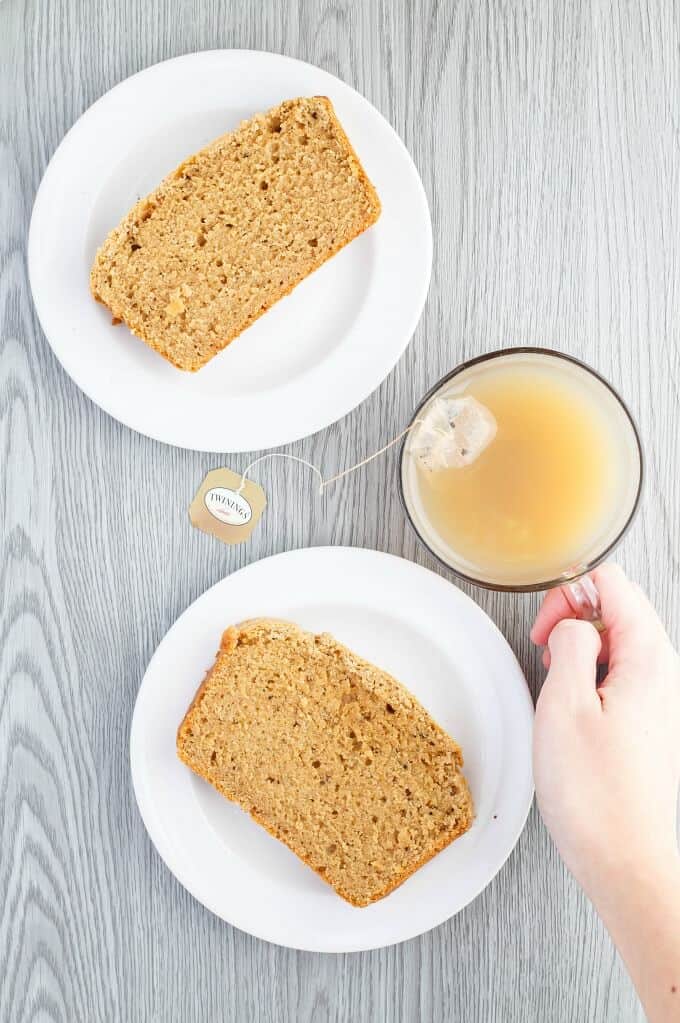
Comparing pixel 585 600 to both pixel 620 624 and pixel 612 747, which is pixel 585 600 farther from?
pixel 612 747

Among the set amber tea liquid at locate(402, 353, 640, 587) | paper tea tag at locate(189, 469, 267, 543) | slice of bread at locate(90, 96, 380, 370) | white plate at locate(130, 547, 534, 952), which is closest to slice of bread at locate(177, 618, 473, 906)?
white plate at locate(130, 547, 534, 952)

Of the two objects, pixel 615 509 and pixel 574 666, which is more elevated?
pixel 615 509

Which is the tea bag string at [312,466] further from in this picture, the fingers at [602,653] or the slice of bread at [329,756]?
the fingers at [602,653]

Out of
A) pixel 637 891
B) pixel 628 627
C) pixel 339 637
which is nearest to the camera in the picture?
pixel 637 891

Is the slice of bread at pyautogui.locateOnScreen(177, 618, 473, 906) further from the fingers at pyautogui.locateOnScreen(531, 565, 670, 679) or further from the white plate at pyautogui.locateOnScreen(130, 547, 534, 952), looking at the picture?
the fingers at pyautogui.locateOnScreen(531, 565, 670, 679)

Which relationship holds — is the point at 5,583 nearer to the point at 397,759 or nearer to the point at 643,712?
the point at 397,759

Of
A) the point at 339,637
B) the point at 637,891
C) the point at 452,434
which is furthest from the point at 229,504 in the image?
the point at 637,891
